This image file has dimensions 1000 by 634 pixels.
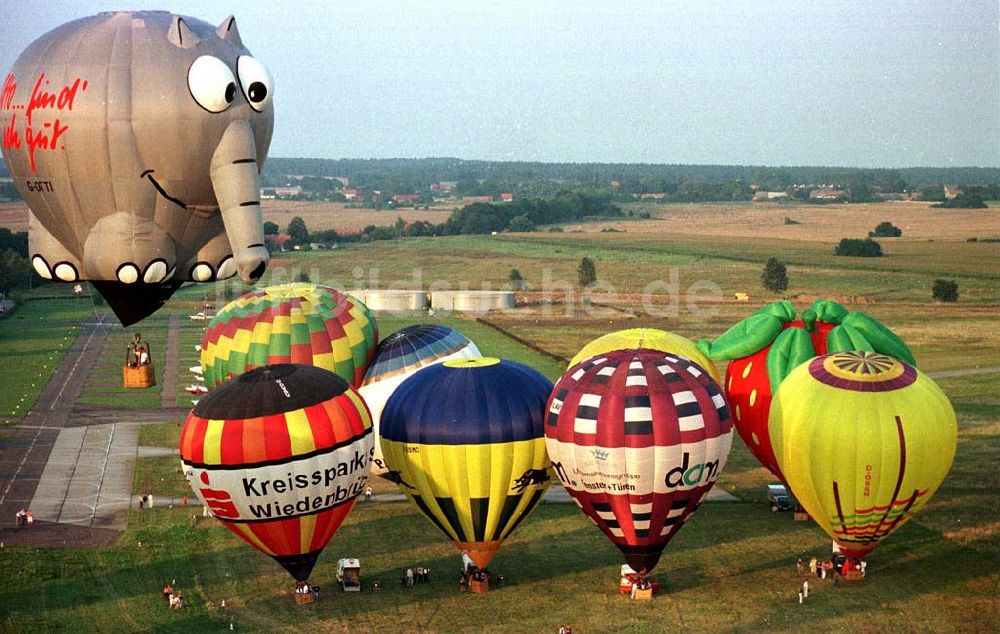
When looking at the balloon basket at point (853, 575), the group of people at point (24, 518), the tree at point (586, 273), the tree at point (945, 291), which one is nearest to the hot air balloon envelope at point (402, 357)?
the group of people at point (24, 518)

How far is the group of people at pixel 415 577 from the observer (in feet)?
79.3

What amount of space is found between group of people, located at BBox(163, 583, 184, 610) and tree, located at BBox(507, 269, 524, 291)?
165 feet

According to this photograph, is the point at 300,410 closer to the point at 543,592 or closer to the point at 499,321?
the point at 543,592

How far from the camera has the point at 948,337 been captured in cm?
5353

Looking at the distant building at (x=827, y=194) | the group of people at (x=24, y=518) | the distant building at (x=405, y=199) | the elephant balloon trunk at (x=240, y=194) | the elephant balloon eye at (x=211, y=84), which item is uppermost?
the elephant balloon eye at (x=211, y=84)

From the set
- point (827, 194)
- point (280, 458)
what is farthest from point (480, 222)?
point (280, 458)

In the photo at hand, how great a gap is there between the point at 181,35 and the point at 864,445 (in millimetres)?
13959

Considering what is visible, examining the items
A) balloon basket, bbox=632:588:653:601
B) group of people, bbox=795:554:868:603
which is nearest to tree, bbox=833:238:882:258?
group of people, bbox=795:554:868:603

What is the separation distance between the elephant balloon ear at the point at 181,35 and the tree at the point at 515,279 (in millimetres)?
59084

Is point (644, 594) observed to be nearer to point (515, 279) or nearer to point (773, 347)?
point (773, 347)

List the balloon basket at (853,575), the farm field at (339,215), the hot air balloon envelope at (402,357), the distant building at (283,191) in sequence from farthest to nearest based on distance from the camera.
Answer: the distant building at (283,191)
the farm field at (339,215)
the hot air balloon envelope at (402,357)
the balloon basket at (853,575)

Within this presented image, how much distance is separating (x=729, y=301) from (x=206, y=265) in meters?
53.2

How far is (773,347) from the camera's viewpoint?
27859 millimetres

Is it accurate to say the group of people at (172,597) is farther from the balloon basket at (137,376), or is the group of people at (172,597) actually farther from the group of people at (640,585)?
the group of people at (640,585)
